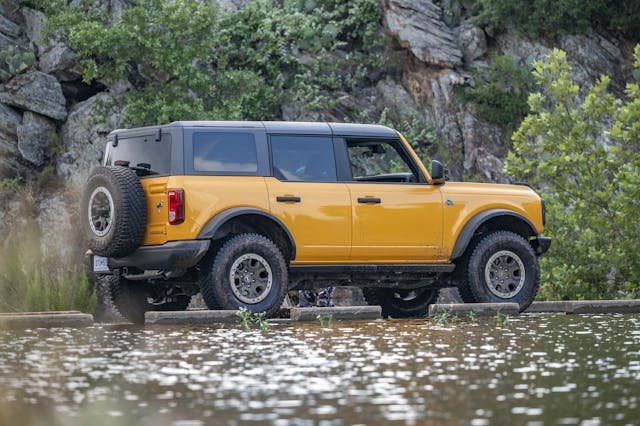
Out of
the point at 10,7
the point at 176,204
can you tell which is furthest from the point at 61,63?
the point at 176,204

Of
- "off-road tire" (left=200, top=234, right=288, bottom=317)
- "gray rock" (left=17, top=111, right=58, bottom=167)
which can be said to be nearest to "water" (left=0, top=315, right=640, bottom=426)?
"off-road tire" (left=200, top=234, right=288, bottom=317)

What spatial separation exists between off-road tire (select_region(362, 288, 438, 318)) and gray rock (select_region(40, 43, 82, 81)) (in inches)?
559

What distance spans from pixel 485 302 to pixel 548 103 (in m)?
16.6

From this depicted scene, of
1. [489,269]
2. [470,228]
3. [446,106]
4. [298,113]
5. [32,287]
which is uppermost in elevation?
[446,106]

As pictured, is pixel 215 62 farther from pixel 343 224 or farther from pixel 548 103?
pixel 343 224

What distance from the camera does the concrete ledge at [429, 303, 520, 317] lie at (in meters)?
13.3

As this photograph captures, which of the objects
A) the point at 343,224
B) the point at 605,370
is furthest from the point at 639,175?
the point at 605,370

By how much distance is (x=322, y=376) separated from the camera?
779cm

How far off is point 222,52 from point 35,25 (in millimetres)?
4274

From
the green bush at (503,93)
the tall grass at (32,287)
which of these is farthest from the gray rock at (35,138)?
the tall grass at (32,287)

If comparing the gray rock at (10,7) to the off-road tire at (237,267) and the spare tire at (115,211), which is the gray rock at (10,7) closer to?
the spare tire at (115,211)

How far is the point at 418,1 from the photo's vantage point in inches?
1215

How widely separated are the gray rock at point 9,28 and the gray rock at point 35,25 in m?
0.21

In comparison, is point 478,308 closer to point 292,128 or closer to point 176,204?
point 292,128
